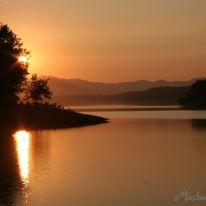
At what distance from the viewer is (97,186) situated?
106 ft

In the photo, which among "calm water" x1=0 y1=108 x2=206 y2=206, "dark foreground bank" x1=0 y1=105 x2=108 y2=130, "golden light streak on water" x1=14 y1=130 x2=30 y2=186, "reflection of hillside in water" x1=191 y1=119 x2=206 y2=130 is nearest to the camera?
"calm water" x1=0 y1=108 x2=206 y2=206

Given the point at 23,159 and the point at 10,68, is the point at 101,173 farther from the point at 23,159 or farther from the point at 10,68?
the point at 10,68

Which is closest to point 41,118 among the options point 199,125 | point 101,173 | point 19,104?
point 19,104

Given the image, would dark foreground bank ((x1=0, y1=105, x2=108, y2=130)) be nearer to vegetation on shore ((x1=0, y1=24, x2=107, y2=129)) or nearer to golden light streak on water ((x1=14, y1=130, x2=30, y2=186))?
vegetation on shore ((x1=0, y1=24, x2=107, y2=129))

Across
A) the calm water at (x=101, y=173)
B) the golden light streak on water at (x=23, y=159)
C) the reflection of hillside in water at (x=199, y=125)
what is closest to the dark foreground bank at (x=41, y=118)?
the reflection of hillside in water at (x=199, y=125)

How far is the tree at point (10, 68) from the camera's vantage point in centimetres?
11225

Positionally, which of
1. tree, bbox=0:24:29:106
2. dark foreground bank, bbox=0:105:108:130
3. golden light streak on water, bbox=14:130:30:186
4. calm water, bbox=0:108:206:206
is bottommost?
calm water, bbox=0:108:206:206

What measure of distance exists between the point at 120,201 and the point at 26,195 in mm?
5650

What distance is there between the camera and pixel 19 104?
4766 inches

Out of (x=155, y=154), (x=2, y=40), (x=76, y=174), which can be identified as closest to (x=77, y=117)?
(x=2, y=40)

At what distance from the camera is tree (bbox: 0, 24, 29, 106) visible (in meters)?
112

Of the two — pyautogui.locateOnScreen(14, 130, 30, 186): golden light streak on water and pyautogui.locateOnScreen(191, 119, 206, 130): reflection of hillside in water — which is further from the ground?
pyautogui.locateOnScreen(14, 130, 30, 186): golden light streak on water

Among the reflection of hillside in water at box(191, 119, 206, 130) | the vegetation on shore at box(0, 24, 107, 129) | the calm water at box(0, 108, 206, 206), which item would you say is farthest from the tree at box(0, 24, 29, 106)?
the calm water at box(0, 108, 206, 206)

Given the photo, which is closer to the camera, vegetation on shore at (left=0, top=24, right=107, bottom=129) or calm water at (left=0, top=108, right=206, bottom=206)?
calm water at (left=0, top=108, right=206, bottom=206)
